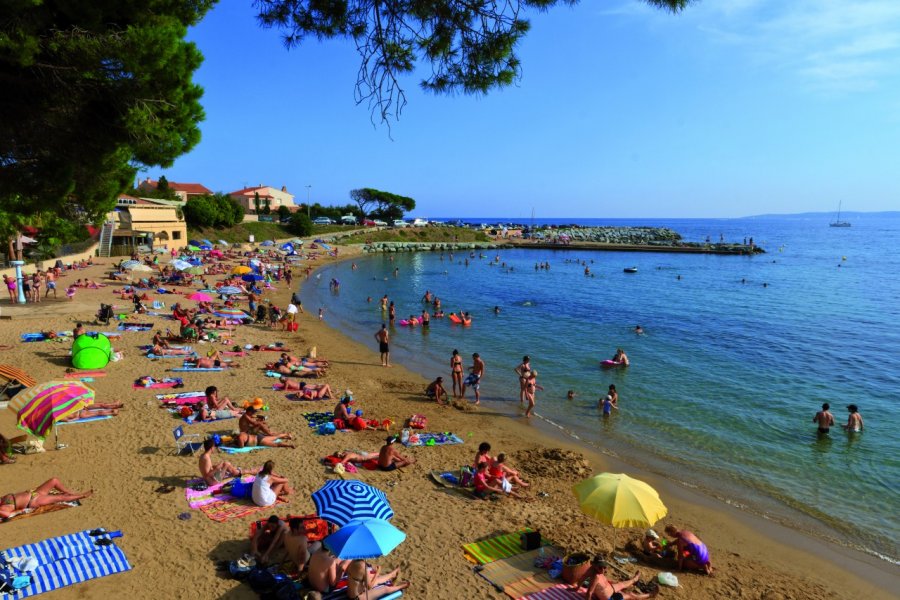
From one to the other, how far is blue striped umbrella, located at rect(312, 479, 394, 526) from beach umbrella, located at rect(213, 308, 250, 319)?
18647 millimetres

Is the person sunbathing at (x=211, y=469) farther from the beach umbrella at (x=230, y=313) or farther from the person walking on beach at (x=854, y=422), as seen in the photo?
the beach umbrella at (x=230, y=313)

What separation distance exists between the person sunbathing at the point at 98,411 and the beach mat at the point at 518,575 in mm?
8837

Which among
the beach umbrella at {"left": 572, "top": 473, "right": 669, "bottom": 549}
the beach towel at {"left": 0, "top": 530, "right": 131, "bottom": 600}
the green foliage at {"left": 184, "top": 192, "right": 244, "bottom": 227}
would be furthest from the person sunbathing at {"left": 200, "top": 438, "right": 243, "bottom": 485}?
the green foliage at {"left": 184, "top": 192, "right": 244, "bottom": 227}

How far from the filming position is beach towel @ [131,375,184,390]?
13594 mm

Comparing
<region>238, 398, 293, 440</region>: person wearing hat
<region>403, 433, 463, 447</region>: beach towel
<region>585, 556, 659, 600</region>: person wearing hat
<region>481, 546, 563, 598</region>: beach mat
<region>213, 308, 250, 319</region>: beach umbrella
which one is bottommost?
<region>403, 433, 463, 447</region>: beach towel

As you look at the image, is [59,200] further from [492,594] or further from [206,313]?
[206,313]

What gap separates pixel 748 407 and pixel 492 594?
12094 mm

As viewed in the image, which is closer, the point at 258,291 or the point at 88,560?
the point at 88,560

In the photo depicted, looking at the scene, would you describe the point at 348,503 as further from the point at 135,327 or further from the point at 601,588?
the point at 135,327

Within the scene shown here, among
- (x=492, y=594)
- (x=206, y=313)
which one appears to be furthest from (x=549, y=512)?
(x=206, y=313)

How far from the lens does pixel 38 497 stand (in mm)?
7605

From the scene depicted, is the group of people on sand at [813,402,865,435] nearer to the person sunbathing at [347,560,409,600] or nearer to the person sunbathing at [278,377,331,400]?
the person sunbathing at [347,560,409,600]

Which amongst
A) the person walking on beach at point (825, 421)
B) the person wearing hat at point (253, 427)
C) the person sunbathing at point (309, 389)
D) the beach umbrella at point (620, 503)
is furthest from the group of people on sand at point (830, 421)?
the person wearing hat at point (253, 427)

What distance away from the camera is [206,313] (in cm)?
2417
